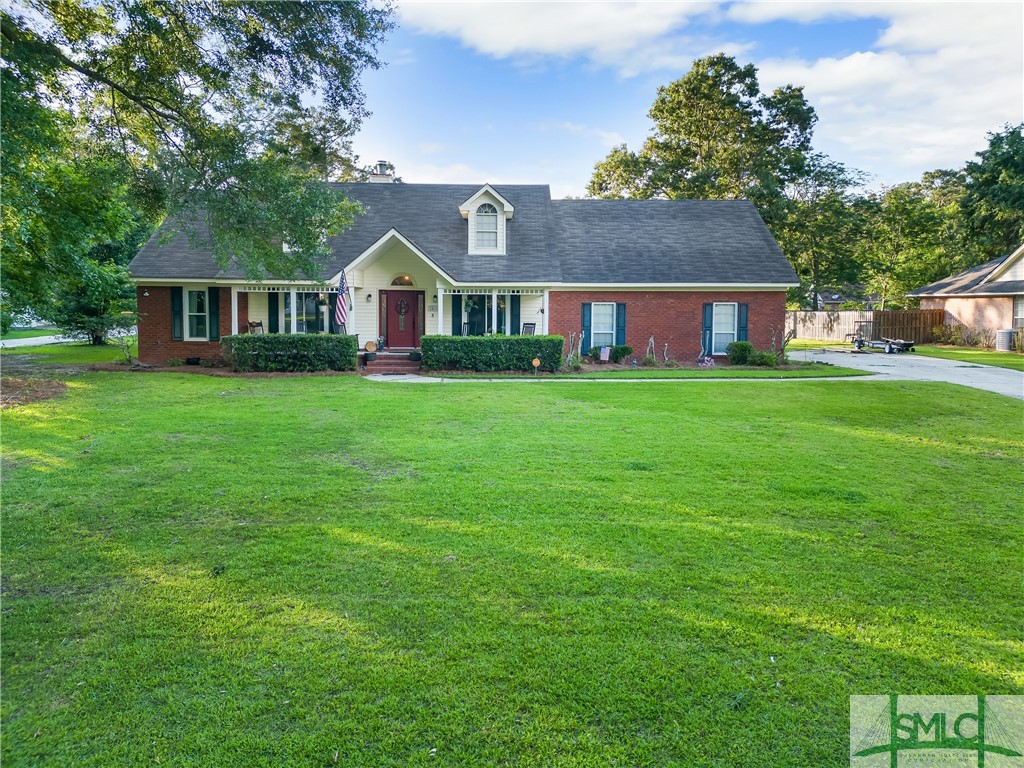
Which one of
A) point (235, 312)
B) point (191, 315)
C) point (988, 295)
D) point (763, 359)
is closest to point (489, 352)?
point (235, 312)

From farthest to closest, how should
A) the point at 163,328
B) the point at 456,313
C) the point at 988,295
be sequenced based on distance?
the point at 988,295, the point at 456,313, the point at 163,328

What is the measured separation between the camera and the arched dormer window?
22.0 metres

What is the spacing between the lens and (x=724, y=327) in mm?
21625

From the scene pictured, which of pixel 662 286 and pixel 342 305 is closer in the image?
pixel 342 305

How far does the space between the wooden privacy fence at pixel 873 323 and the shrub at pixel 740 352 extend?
12.2 meters

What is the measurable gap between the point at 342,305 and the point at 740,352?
41.1 ft

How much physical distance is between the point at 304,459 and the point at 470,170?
23.3 meters

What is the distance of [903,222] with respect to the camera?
3875cm

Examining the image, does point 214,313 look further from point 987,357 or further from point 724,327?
point 987,357

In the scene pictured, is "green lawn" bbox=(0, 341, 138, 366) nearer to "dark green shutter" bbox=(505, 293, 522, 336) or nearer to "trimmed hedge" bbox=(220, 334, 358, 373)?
"trimmed hedge" bbox=(220, 334, 358, 373)

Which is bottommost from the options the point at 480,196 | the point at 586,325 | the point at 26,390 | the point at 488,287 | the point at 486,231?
the point at 26,390

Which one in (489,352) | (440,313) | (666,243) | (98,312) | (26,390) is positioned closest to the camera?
(26,390)

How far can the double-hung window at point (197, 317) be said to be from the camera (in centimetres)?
2061

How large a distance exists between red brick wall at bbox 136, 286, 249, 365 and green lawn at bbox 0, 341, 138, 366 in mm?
1075
